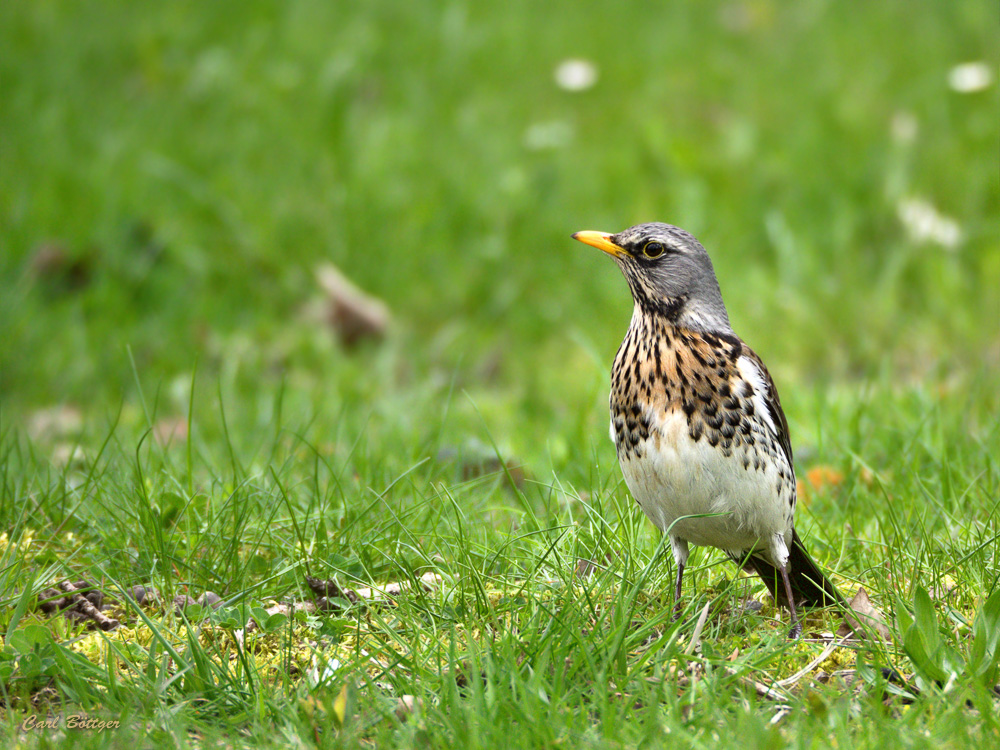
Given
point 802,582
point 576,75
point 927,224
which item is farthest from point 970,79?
point 802,582

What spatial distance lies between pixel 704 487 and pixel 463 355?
419 centimetres

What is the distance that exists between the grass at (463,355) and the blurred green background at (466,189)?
3cm

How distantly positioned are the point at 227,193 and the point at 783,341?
170 inches

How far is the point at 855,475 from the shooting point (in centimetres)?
421

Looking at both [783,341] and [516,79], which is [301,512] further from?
[516,79]

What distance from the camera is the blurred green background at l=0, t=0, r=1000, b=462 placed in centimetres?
705

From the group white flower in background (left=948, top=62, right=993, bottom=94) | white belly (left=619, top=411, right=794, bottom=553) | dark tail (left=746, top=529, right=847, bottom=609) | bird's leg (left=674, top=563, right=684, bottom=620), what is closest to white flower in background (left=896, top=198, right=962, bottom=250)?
white flower in background (left=948, top=62, right=993, bottom=94)

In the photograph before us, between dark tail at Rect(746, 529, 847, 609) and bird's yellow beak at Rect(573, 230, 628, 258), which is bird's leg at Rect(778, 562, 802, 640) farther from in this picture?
bird's yellow beak at Rect(573, 230, 628, 258)

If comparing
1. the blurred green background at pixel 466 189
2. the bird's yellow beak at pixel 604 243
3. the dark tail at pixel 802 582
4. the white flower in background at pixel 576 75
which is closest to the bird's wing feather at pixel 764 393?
the dark tail at pixel 802 582

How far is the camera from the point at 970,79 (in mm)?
8031

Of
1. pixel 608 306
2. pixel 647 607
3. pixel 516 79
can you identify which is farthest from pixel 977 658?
pixel 516 79

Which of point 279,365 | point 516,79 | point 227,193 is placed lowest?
point 279,365

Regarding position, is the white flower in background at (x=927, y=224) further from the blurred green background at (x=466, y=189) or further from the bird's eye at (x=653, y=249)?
the bird's eye at (x=653, y=249)

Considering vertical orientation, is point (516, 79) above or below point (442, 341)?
above
